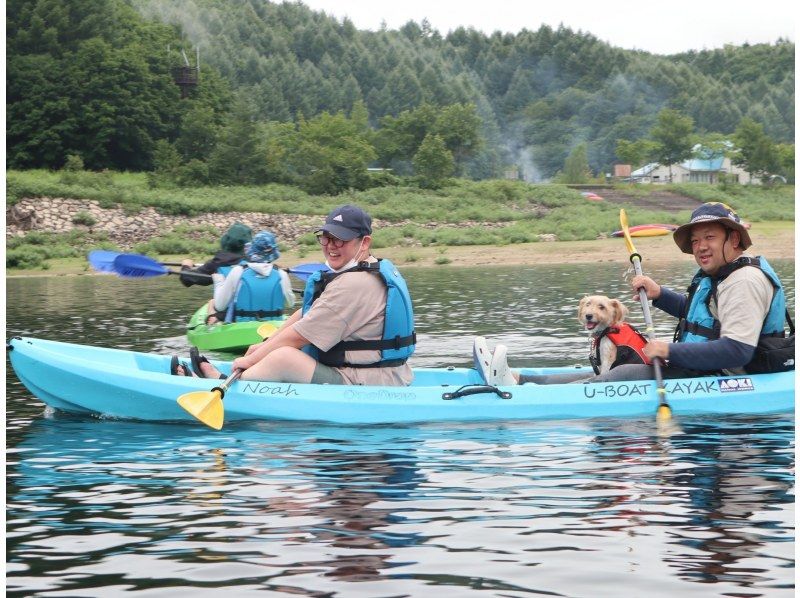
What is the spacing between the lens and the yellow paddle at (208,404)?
742cm

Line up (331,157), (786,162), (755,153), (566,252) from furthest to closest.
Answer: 1. (786,162)
2. (755,153)
3. (331,157)
4. (566,252)

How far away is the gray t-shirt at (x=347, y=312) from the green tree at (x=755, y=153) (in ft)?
210

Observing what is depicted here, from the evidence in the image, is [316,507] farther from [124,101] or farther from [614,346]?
[124,101]

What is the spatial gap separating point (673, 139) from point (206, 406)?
73499mm

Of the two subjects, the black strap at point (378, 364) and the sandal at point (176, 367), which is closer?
the black strap at point (378, 364)

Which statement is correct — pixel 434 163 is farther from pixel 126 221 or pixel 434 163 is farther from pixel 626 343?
pixel 626 343

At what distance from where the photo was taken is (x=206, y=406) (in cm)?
745

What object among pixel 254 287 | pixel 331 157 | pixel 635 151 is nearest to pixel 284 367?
pixel 254 287

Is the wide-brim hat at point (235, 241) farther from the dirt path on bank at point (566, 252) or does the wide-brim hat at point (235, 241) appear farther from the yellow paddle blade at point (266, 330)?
the dirt path on bank at point (566, 252)

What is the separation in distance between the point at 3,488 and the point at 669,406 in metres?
3.85

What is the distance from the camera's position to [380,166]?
71.7 metres

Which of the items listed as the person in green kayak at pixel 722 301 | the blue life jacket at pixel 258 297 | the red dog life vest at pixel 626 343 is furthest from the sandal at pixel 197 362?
the blue life jacket at pixel 258 297

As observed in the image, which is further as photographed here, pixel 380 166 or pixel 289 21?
pixel 289 21

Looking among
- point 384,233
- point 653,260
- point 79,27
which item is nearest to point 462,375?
point 653,260
